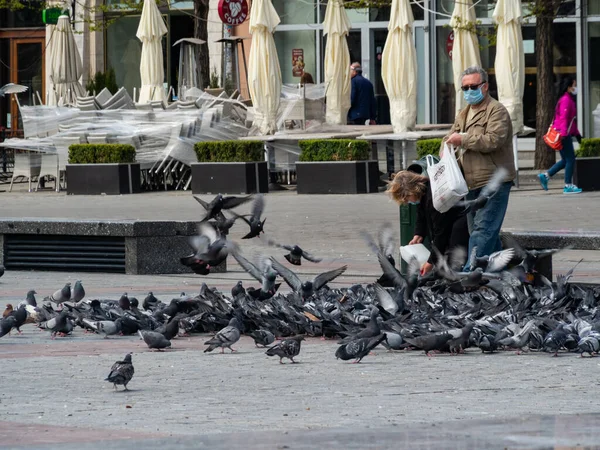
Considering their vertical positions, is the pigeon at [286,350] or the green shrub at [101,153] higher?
the green shrub at [101,153]

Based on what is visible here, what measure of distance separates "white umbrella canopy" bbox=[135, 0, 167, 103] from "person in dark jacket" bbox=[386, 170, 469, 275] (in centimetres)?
1662

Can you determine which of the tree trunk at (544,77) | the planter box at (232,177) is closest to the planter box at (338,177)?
the planter box at (232,177)

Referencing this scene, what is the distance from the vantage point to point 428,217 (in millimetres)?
9945

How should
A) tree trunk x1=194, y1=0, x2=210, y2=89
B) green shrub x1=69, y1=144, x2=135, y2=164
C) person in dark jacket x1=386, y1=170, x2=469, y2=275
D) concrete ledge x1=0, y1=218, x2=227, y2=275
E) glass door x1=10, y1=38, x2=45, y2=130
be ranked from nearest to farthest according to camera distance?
person in dark jacket x1=386, y1=170, x2=469, y2=275, concrete ledge x1=0, y1=218, x2=227, y2=275, green shrub x1=69, y1=144, x2=135, y2=164, tree trunk x1=194, y1=0, x2=210, y2=89, glass door x1=10, y1=38, x2=45, y2=130

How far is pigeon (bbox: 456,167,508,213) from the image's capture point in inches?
383

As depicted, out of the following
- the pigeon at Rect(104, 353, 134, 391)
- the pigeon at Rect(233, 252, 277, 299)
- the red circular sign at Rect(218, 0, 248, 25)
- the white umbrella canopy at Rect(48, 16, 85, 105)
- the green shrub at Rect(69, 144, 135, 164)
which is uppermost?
the red circular sign at Rect(218, 0, 248, 25)

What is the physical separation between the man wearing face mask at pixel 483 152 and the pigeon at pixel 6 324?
10.3ft

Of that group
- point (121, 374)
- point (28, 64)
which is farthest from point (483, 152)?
point (28, 64)

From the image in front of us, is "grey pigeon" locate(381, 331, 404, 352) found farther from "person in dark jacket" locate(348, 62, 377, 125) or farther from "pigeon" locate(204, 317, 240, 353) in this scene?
"person in dark jacket" locate(348, 62, 377, 125)

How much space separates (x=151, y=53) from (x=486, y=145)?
17048 millimetres

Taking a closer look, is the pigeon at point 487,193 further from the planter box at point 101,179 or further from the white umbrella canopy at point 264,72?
the white umbrella canopy at point 264,72

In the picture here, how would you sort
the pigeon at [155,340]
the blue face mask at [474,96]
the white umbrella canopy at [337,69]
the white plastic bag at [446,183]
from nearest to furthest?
the pigeon at [155,340] → the white plastic bag at [446,183] → the blue face mask at [474,96] → the white umbrella canopy at [337,69]

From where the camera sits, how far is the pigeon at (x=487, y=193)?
9.73 meters

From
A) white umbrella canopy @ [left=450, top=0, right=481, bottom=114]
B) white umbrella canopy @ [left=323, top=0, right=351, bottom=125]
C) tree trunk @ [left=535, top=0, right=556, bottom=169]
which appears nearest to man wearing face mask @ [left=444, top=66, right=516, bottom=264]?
white umbrella canopy @ [left=450, top=0, right=481, bottom=114]
